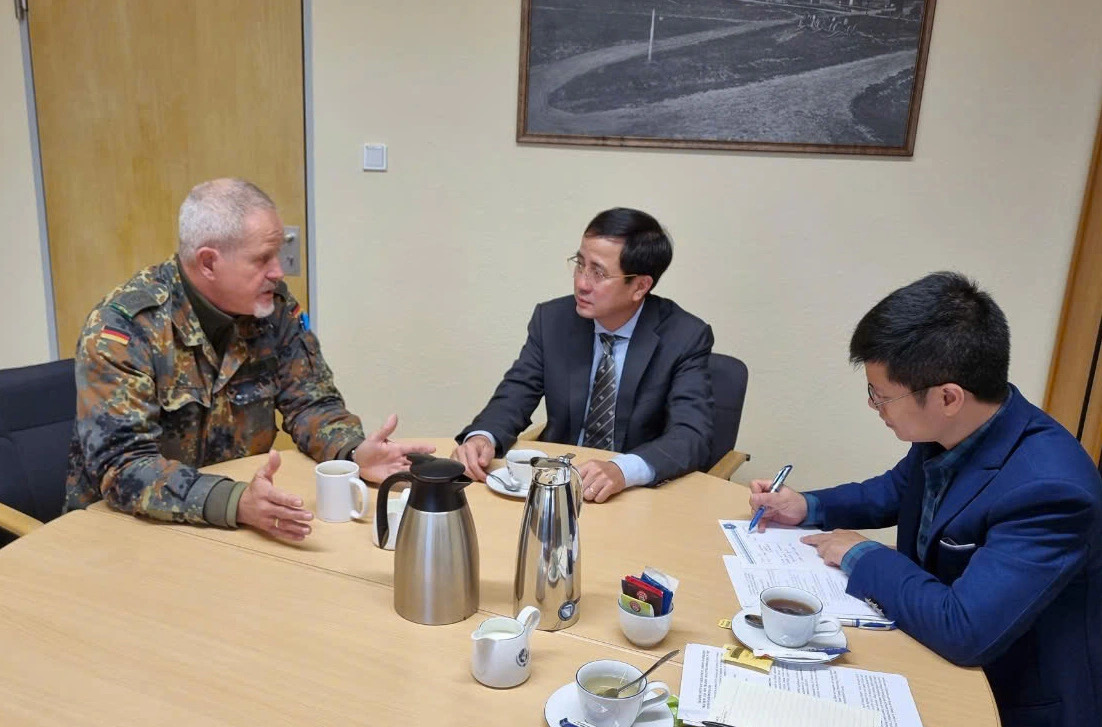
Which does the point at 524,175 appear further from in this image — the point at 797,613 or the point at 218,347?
the point at 797,613

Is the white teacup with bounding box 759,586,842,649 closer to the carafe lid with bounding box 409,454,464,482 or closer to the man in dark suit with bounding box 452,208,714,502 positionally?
the carafe lid with bounding box 409,454,464,482

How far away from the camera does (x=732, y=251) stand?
2.77 metres

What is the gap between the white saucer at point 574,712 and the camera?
93 centimetres

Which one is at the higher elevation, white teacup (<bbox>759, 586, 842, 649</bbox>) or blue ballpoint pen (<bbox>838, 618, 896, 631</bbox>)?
white teacup (<bbox>759, 586, 842, 649</bbox>)

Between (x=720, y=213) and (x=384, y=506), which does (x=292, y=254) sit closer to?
(x=720, y=213)

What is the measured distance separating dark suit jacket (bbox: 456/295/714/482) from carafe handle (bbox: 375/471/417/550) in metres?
0.63

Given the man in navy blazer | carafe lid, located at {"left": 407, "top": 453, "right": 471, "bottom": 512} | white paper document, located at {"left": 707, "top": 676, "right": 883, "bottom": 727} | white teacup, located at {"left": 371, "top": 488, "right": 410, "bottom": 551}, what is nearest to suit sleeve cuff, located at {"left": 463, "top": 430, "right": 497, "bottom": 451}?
white teacup, located at {"left": 371, "top": 488, "right": 410, "bottom": 551}

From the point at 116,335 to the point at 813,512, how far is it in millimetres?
1400

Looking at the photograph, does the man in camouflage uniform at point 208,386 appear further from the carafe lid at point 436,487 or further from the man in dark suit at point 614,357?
the man in dark suit at point 614,357

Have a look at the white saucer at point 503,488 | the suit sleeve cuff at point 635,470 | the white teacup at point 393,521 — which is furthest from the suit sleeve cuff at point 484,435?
the white teacup at point 393,521

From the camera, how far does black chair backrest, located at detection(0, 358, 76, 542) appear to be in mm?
1678

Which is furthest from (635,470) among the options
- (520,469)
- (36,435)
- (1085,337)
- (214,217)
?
(1085,337)

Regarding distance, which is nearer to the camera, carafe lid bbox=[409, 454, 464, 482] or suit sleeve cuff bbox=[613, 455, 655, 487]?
carafe lid bbox=[409, 454, 464, 482]

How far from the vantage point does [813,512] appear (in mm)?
1511
